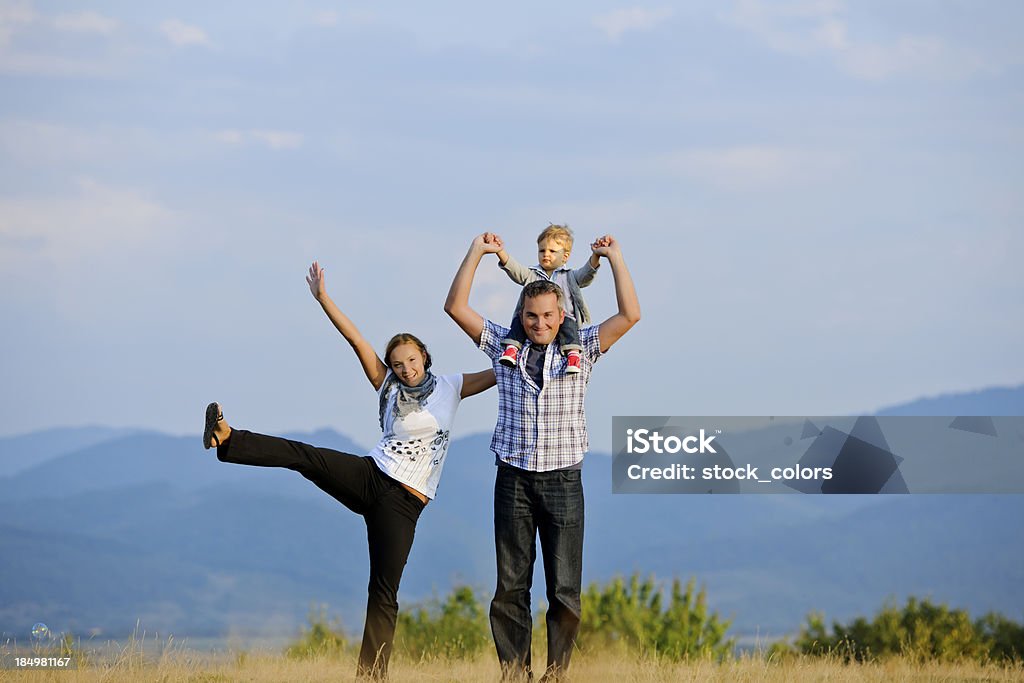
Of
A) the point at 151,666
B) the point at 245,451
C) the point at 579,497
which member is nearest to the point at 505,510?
the point at 579,497

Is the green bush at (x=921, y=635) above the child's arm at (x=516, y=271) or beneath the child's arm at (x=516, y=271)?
beneath

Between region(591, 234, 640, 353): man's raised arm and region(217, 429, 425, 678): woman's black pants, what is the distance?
1586 mm

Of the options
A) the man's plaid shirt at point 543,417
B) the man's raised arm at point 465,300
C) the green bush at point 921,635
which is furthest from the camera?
the green bush at point 921,635

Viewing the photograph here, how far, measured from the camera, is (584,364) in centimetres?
739

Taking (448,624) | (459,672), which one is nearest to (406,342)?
(459,672)

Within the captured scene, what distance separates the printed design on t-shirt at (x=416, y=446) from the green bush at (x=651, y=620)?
7480 mm

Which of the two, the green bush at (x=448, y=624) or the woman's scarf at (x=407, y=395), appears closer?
the woman's scarf at (x=407, y=395)

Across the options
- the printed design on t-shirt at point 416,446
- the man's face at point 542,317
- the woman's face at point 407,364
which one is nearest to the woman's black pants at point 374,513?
the printed design on t-shirt at point 416,446

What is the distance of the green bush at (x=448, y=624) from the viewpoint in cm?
1516

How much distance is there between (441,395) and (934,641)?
9.80 meters

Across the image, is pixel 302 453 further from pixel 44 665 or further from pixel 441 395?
pixel 44 665

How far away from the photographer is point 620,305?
7414mm

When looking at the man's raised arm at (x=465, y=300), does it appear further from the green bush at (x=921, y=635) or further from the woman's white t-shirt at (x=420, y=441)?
the green bush at (x=921, y=635)

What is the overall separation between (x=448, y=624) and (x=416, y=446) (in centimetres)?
831
